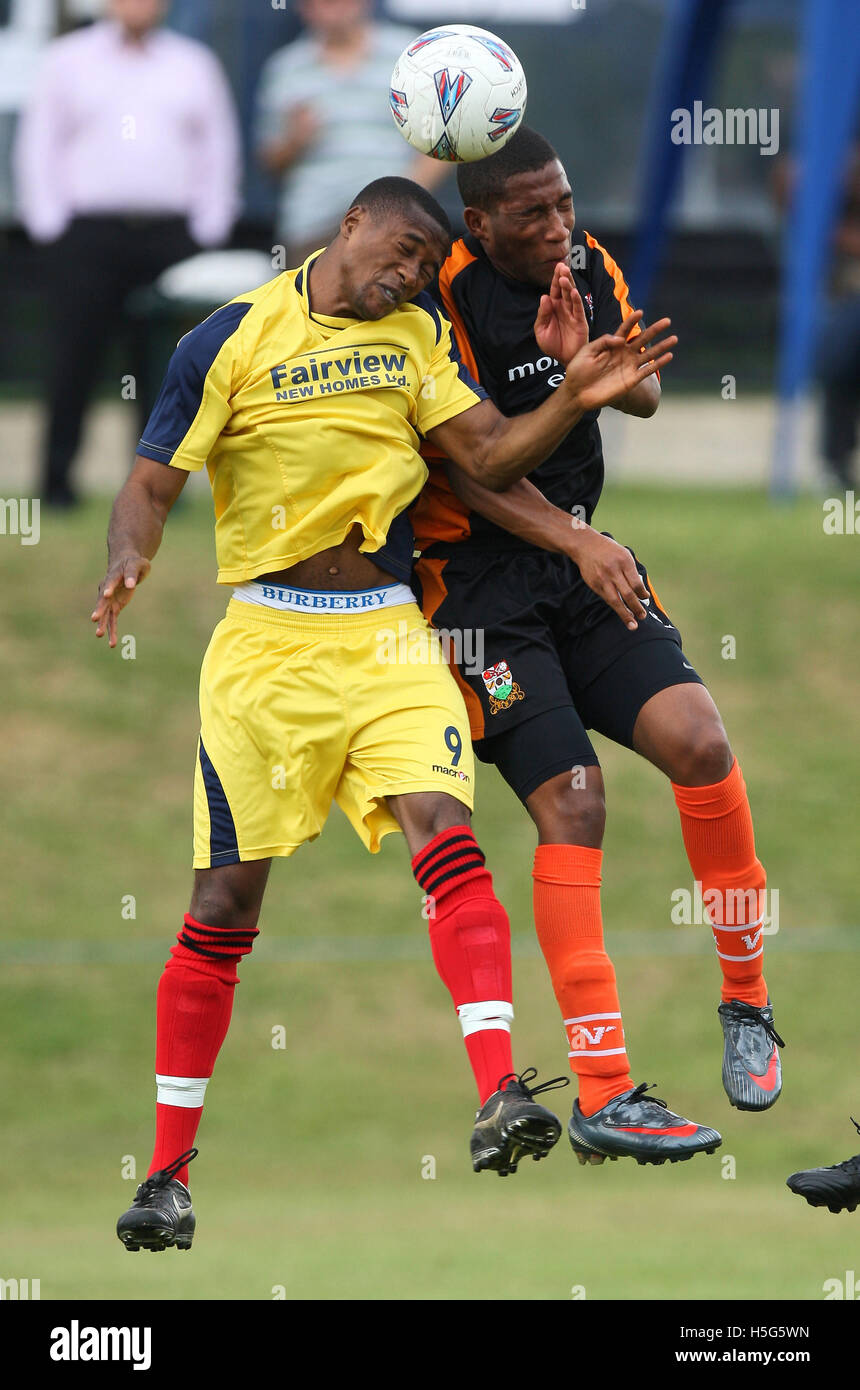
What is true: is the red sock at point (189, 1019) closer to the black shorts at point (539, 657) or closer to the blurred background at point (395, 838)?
the black shorts at point (539, 657)

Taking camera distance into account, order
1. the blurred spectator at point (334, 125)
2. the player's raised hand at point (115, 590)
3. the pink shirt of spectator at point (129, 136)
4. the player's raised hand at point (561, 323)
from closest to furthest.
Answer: the player's raised hand at point (115, 590) < the player's raised hand at point (561, 323) < the blurred spectator at point (334, 125) < the pink shirt of spectator at point (129, 136)

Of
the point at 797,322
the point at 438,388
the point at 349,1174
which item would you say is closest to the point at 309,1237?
the point at 349,1174

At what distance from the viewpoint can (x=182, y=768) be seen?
18.2 m

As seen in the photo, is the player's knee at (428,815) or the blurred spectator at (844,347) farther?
the blurred spectator at (844,347)

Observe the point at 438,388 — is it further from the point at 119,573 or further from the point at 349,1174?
the point at 349,1174

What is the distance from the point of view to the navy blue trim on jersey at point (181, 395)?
665 cm

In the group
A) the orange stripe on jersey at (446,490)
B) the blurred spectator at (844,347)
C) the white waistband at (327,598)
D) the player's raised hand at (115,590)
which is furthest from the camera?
the blurred spectator at (844,347)

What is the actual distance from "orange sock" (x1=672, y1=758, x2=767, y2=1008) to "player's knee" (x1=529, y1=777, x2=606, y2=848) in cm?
33

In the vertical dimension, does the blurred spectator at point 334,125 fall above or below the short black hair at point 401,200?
above

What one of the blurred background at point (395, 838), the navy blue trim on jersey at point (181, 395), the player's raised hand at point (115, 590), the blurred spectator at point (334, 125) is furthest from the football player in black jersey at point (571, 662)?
the blurred background at point (395, 838)

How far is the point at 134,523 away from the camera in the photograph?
6.59 meters
